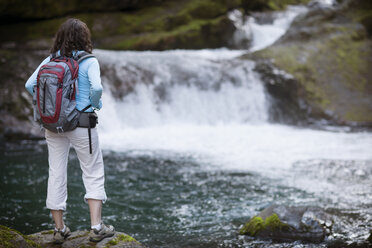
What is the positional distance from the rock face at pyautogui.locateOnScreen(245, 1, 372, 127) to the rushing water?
69 cm

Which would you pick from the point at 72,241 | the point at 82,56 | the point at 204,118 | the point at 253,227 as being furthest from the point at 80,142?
the point at 204,118

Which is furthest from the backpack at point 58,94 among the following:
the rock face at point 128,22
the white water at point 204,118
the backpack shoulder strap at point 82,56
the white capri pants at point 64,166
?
the rock face at point 128,22

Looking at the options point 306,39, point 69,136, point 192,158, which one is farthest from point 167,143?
point 306,39

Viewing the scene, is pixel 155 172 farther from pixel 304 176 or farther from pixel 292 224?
pixel 292 224

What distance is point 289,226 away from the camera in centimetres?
535

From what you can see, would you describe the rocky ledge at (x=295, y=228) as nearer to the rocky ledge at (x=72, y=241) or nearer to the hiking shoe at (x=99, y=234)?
the rocky ledge at (x=72, y=241)

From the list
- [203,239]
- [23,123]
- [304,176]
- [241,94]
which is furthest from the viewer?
[241,94]

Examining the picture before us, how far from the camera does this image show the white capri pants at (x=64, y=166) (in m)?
3.80

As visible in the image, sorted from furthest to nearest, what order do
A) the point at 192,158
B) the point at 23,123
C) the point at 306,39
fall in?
the point at 306,39
the point at 23,123
the point at 192,158

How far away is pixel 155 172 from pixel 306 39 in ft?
33.6

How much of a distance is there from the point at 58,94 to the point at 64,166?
0.73 metres

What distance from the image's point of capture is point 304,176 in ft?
26.5

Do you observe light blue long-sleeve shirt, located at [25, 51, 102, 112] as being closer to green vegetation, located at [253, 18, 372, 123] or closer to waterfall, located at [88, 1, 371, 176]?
waterfall, located at [88, 1, 371, 176]

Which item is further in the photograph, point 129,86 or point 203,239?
point 129,86
